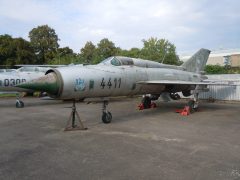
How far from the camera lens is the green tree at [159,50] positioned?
42.3 m

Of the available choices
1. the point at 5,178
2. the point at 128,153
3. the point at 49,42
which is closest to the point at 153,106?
the point at 128,153

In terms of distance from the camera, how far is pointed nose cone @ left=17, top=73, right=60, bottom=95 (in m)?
8.05

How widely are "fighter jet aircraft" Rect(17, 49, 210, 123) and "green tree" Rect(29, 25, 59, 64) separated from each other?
148 feet

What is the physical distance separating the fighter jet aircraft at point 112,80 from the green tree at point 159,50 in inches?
1056

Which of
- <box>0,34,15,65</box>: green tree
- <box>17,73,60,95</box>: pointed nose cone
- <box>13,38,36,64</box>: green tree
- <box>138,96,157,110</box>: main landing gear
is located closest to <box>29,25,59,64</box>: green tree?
<box>13,38,36,64</box>: green tree

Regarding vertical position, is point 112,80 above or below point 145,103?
above

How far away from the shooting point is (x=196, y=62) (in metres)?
16.4

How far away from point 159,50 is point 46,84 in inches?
1491

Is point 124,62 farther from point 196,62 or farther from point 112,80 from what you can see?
point 196,62

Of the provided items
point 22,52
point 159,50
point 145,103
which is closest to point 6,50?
point 22,52

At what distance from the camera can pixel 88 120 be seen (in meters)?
10.9

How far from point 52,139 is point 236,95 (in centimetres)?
1455

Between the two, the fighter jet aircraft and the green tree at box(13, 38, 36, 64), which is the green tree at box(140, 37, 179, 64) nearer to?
the green tree at box(13, 38, 36, 64)

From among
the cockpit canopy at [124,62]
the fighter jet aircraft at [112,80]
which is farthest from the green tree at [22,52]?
the cockpit canopy at [124,62]
